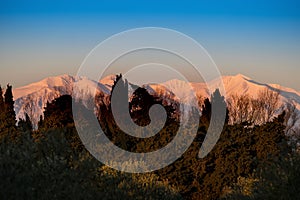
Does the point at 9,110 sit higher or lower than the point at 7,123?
higher

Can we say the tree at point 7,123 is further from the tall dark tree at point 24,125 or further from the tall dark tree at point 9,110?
the tall dark tree at point 24,125

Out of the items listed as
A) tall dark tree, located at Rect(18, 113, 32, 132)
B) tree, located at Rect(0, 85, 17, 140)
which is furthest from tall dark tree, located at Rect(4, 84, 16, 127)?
tall dark tree, located at Rect(18, 113, 32, 132)

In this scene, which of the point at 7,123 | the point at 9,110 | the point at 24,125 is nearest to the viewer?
the point at 24,125

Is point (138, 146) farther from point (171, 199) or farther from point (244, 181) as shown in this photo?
point (171, 199)

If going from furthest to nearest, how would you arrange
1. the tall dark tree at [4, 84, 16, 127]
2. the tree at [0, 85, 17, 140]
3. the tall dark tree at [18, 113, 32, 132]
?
1. the tall dark tree at [4, 84, 16, 127]
2. the tree at [0, 85, 17, 140]
3. the tall dark tree at [18, 113, 32, 132]

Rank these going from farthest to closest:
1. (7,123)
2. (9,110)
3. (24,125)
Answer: (9,110) → (7,123) → (24,125)

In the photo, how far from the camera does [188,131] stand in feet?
227

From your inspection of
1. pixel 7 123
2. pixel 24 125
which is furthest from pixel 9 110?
pixel 24 125

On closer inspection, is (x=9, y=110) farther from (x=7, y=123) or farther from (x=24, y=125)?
(x=24, y=125)

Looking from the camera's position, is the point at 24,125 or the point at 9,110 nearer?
the point at 24,125

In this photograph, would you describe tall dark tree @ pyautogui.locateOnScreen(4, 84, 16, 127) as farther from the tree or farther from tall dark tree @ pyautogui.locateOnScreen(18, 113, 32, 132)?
tall dark tree @ pyautogui.locateOnScreen(18, 113, 32, 132)

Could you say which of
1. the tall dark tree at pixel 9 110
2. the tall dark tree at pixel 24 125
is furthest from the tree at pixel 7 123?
the tall dark tree at pixel 24 125

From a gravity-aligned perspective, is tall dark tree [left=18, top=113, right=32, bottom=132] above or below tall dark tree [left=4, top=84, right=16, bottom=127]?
below

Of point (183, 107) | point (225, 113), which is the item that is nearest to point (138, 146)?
point (225, 113)
